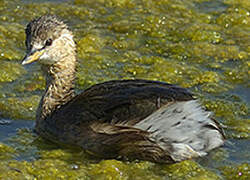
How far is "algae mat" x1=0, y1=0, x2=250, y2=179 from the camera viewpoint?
5.83m

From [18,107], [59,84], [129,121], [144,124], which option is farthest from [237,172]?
[18,107]

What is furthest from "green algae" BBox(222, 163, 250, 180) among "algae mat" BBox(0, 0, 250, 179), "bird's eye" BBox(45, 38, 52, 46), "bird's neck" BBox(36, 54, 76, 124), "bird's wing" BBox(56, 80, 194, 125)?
"bird's eye" BBox(45, 38, 52, 46)

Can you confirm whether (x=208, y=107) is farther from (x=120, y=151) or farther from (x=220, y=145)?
(x=120, y=151)

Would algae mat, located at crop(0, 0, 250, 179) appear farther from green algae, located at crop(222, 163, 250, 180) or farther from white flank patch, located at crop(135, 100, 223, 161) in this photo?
white flank patch, located at crop(135, 100, 223, 161)

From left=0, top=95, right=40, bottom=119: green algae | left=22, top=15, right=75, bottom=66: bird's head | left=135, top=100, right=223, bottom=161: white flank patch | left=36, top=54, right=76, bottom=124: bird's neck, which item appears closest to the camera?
left=135, top=100, right=223, bottom=161: white flank patch

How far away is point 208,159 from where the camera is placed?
19.8 ft

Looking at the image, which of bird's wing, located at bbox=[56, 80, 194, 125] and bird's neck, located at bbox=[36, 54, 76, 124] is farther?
bird's neck, located at bbox=[36, 54, 76, 124]

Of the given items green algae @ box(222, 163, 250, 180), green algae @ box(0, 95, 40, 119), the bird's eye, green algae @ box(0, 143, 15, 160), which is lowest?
green algae @ box(222, 163, 250, 180)

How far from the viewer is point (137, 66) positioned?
7.92 metres

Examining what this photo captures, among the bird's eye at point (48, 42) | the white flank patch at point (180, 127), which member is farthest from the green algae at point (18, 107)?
the white flank patch at point (180, 127)

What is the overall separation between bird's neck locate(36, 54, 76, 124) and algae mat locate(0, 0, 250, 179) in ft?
1.10

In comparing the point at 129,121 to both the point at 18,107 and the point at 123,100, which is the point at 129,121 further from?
the point at 18,107

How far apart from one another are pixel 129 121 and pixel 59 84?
43.3 inches

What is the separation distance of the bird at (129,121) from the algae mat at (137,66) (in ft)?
0.39
